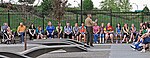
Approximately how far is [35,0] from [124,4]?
3479 centimetres

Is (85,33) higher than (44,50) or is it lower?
lower

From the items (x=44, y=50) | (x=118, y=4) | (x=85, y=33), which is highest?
(x=118, y=4)

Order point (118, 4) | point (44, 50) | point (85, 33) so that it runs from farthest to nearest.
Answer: point (118, 4)
point (85, 33)
point (44, 50)

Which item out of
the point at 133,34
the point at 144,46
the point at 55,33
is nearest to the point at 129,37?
the point at 133,34

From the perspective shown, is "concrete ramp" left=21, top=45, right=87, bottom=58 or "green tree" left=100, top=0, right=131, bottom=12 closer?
"concrete ramp" left=21, top=45, right=87, bottom=58

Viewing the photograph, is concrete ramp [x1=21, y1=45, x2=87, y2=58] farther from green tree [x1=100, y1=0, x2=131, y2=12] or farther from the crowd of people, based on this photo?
green tree [x1=100, y1=0, x2=131, y2=12]

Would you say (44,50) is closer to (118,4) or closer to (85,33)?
(85,33)

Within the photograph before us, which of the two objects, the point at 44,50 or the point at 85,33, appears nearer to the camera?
the point at 44,50

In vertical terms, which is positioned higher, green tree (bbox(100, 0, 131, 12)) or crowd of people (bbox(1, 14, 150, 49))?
green tree (bbox(100, 0, 131, 12))

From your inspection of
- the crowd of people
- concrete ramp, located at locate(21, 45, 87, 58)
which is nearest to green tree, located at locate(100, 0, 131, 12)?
the crowd of people

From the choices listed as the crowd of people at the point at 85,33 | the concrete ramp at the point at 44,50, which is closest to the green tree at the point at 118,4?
the crowd of people at the point at 85,33

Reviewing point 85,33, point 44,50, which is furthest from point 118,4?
point 44,50

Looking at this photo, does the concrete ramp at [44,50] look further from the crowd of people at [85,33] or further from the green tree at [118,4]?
→ the green tree at [118,4]

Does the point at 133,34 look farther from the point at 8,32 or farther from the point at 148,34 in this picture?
the point at 8,32
